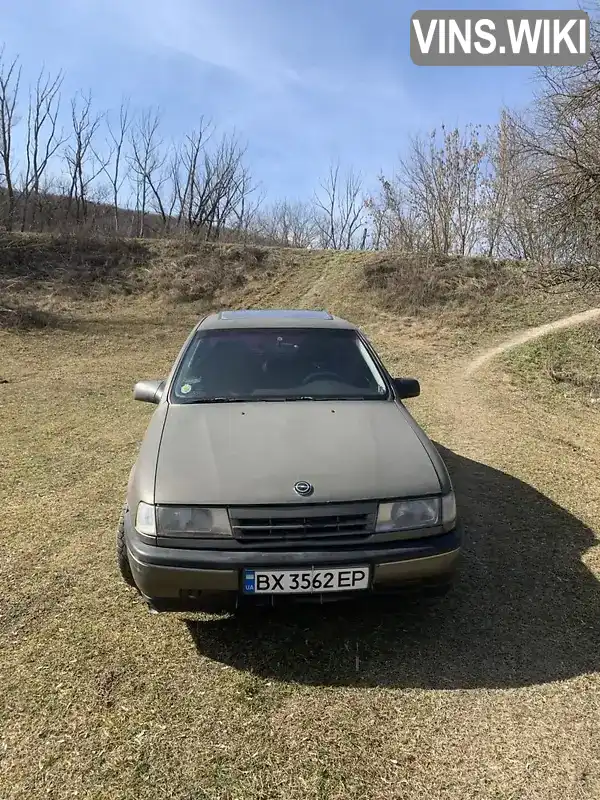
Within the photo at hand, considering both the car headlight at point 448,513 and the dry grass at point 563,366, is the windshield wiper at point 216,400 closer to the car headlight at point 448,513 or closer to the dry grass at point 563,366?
the car headlight at point 448,513

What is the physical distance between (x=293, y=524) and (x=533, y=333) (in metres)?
13.6

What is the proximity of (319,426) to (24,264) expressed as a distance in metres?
19.8

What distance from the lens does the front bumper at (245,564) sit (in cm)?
246

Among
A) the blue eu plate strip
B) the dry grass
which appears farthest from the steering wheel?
the dry grass

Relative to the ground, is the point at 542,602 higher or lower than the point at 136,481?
lower

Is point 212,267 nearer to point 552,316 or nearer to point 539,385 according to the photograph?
point 552,316

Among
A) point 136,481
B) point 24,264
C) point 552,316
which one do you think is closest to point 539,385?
point 552,316

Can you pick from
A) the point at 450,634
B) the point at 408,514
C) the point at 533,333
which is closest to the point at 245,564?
the point at 408,514

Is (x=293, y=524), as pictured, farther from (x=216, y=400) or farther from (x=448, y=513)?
(x=216, y=400)

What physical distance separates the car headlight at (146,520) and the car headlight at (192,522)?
3 cm

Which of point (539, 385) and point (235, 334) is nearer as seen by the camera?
point (235, 334)

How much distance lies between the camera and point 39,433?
6535mm

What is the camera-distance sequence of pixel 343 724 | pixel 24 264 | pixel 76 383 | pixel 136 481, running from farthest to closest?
pixel 24 264 → pixel 76 383 → pixel 136 481 → pixel 343 724

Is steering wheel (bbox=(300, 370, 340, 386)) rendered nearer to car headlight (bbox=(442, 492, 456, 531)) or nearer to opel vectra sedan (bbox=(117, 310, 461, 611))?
opel vectra sedan (bbox=(117, 310, 461, 611))
